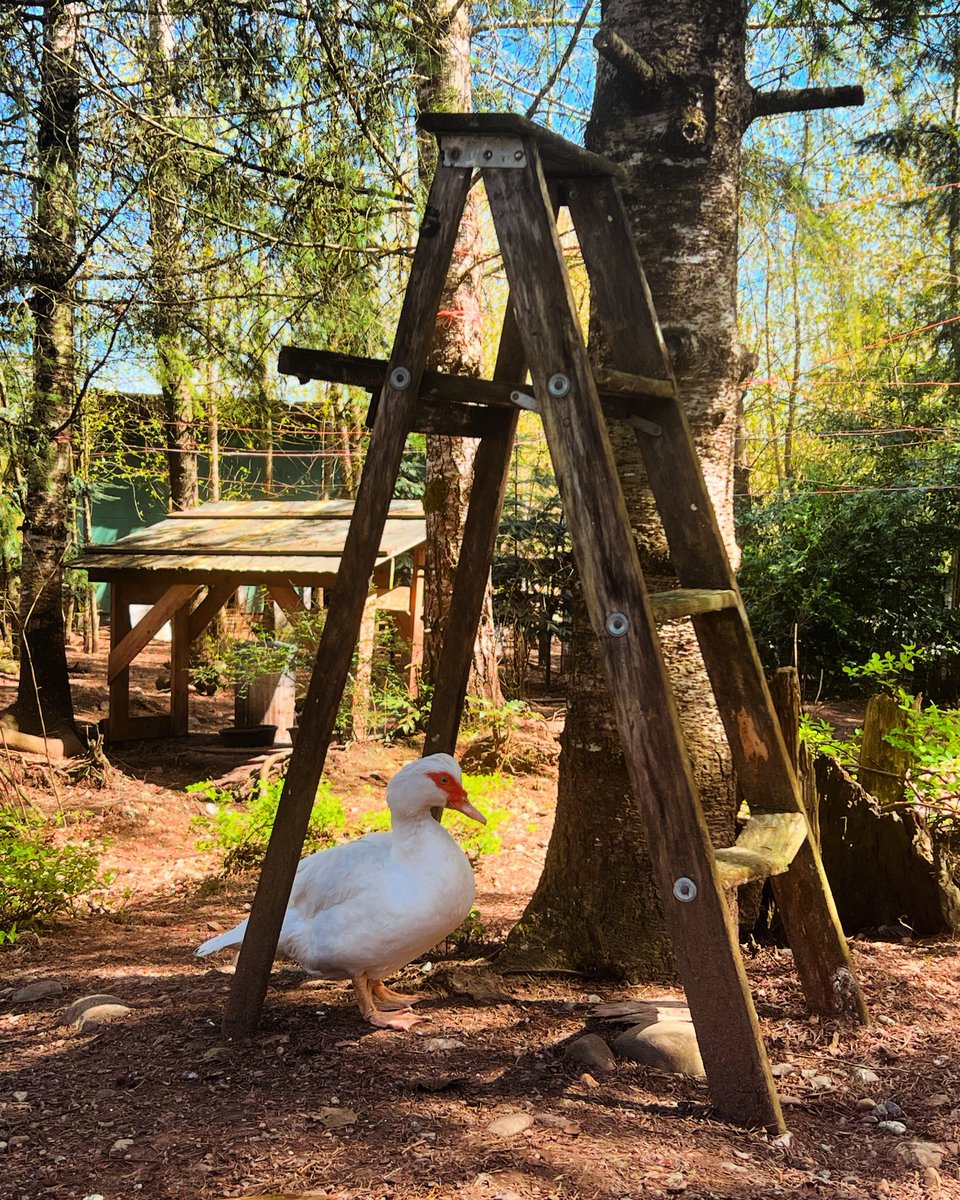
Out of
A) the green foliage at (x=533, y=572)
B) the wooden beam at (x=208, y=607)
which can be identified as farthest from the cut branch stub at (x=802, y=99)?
the green foliage at (x=533, y=572)

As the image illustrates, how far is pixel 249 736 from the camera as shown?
33.6 ft

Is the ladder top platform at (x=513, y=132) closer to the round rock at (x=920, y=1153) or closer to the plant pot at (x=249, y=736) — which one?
the round rock at (x=920, y=1153)

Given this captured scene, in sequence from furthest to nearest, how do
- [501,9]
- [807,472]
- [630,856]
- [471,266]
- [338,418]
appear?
[807,472] < [338,418] < [471,266] < [501,9] < [630,856]

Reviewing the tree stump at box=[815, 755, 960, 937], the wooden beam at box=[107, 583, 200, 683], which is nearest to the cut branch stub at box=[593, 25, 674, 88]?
the tree stump at box=[815, 755, 960, 937]

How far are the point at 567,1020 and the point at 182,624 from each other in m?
8.84

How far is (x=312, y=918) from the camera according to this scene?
327 cm

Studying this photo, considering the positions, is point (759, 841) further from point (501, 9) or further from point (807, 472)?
point (807, 472)

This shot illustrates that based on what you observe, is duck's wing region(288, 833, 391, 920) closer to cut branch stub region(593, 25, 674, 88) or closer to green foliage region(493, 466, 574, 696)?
cut branch stub region(593, 25, 674, 88)

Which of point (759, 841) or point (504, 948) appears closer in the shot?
point (759, 841)

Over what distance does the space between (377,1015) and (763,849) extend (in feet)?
4.15

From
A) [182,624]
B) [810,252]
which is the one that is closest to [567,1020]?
[810,252]

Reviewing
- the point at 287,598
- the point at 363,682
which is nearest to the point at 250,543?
the point at 287,598

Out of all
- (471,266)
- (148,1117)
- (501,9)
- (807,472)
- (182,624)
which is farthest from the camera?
(807,472)

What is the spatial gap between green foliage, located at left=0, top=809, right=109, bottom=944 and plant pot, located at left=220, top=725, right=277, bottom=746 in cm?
469
